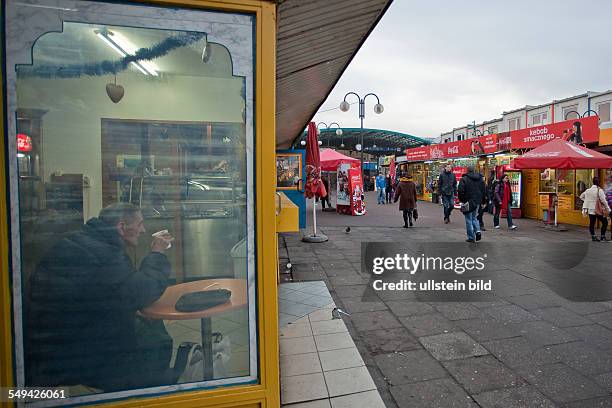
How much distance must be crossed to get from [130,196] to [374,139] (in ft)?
135

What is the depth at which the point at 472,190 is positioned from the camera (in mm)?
8562

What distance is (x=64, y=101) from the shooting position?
74.9 inches

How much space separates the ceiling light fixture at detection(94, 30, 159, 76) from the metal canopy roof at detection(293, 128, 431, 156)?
32.1m

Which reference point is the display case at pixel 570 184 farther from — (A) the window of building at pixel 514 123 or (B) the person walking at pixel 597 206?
(A) the window of building at pixel 514 123

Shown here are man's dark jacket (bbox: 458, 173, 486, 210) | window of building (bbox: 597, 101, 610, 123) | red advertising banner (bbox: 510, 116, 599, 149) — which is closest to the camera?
man's dark jacket (bbox: 458, 173, 486, 210)

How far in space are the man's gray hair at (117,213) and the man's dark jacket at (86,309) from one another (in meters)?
0.04

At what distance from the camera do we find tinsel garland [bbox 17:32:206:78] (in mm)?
1864

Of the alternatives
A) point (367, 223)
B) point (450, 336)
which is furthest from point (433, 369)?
point (367, 223)

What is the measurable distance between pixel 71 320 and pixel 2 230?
0.57 metres

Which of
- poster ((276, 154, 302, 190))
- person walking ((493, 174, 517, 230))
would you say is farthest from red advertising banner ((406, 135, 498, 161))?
poster ((276, 154, 302, 190))

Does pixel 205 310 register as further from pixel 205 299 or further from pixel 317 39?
pixel 317 39

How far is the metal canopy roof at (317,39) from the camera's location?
2832mm

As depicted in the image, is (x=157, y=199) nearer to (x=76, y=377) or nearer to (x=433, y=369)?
(x=76, y=377)

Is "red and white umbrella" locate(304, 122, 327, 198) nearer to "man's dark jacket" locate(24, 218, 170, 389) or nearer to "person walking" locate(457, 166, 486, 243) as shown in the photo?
"person walking" locate(457, 166, 486, 243)
